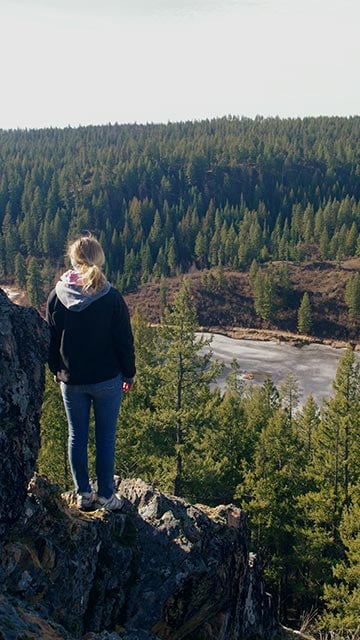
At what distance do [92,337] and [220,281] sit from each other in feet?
302

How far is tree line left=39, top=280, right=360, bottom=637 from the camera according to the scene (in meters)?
20.1

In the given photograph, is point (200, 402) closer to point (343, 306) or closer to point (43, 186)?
point (343, 306)

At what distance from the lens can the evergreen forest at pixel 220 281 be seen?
68.4 ft

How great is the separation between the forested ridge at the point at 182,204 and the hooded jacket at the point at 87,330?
91.3 meters

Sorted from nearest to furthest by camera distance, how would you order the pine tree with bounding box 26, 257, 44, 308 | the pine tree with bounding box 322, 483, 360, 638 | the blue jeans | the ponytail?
the ponytail
the blue jeans
the pine tree with bounding box 322, 483, 360, 638
the pine tree with bounding box 26, 257, 44, 308

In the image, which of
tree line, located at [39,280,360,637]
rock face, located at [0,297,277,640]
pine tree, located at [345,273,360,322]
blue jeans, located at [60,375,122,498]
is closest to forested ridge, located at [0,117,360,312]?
pine tree, located at [345,273,360,322]

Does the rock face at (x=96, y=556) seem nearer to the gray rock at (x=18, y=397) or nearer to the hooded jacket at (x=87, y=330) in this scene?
the gray rock at (x=18, y=397)

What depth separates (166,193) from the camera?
161m

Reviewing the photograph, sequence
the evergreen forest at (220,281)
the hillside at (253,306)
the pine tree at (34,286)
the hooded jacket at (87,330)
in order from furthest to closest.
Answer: the pine tree at (34,286), the hillside at (253,306), the evergreen forest at (220,281), the hooded jacket at (87,330)

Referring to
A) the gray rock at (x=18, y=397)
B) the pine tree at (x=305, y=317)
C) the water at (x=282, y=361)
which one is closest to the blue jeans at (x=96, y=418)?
the gray rock at (x=18, y=397)

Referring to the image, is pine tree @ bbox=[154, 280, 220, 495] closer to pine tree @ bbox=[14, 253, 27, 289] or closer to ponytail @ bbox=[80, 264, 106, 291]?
ponytail @ bbox=[80, 264, 106, 291]

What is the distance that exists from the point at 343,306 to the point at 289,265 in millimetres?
15877

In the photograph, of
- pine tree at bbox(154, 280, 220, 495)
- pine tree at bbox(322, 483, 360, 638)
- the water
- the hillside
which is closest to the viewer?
pine tree at bbox(322, 483, 360, 638)

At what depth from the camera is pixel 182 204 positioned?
152 meters
